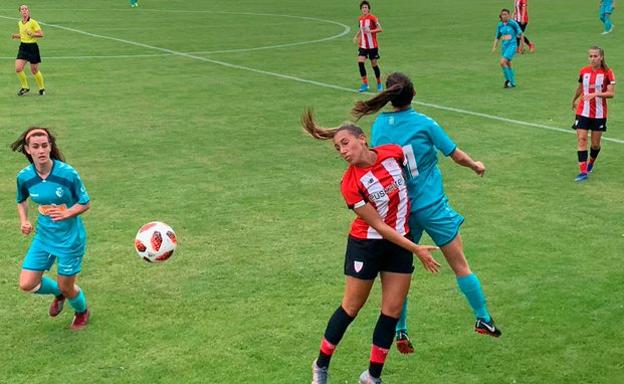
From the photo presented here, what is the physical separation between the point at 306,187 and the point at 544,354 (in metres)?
5.77

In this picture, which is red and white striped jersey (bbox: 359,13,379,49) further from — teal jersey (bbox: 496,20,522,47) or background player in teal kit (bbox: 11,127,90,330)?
background player in teal kit (bbox: 11,127,90,330)

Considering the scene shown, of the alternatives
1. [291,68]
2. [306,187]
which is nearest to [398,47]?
[291,68]

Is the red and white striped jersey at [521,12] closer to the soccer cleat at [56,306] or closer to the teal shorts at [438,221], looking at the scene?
the teal shorts at [438,221]

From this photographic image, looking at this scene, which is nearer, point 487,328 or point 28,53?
point 487,328

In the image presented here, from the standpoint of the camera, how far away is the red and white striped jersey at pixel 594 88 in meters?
Result: 12.2

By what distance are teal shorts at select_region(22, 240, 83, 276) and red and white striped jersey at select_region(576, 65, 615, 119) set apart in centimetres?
844

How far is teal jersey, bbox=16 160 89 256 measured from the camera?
22.9ft

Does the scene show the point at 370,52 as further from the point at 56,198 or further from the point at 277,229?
the point at 56,198

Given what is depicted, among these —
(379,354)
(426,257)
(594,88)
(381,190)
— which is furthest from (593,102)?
(426,257)

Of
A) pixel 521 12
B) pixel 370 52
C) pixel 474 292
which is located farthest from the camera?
pixel 521 12

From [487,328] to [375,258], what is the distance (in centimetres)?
149

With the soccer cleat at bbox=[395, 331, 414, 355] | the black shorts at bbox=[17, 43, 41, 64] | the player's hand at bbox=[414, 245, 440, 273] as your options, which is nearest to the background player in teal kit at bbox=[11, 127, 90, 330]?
the soccer cleat at bbox=[395, 331, 414, 355]

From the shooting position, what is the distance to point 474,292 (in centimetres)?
676

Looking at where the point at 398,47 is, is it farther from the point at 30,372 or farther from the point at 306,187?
the point at 30,372
